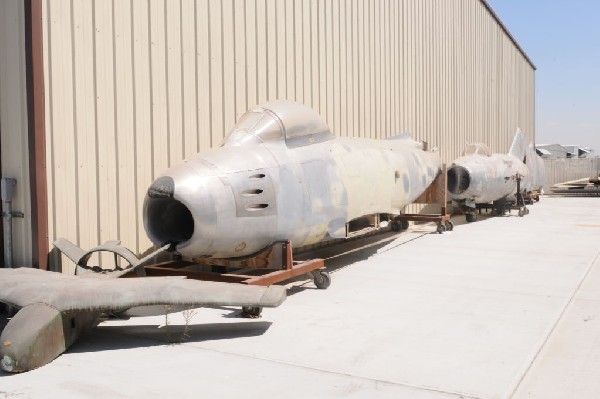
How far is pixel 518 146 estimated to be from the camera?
19.2 meters

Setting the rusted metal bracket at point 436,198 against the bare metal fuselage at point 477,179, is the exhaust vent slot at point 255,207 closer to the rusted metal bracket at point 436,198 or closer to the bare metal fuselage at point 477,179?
the rusted metal bracket at point 436,198

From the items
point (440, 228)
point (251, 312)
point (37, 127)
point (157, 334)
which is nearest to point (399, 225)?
point (440, 228)

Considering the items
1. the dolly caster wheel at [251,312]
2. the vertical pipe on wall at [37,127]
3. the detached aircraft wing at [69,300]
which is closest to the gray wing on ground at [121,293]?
the detached aircraft wing at [69,300]

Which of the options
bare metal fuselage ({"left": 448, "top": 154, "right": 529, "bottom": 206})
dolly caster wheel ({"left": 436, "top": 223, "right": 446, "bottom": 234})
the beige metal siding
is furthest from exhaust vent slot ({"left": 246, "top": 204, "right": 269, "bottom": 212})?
bare metal fuselage ({"left": 448, "top": 154, "right": 529, "bottom": 206})

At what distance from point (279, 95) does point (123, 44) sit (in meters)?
3.23

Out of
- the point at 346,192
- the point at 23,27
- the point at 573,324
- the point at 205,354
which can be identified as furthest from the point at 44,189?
the point at 573,324

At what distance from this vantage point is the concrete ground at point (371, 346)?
362 cm

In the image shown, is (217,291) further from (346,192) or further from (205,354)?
(346,192)

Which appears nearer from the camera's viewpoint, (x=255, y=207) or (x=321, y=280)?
(x=255, y=207)

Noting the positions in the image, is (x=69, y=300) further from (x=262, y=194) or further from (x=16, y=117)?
(x=16, y=117)

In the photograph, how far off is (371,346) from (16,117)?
4275 mm

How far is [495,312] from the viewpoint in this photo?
554 cm

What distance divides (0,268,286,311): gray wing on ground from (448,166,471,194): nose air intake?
10535mm

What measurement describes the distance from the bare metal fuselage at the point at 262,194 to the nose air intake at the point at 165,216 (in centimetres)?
1
